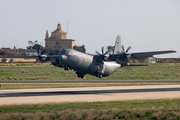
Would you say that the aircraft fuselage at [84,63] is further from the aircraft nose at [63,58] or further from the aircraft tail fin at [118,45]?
the aircraft tail fin at [118,45]

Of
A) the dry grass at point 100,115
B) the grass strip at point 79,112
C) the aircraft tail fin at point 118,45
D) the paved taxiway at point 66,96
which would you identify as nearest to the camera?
the dry grass at point 100,115

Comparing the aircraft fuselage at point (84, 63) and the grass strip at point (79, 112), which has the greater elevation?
the aircraft fuselage at point (84, 63)

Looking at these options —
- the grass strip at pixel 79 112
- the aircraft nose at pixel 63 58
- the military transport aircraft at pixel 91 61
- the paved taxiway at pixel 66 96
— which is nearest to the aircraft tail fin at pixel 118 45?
the military transport aircraft at pixel 91 61

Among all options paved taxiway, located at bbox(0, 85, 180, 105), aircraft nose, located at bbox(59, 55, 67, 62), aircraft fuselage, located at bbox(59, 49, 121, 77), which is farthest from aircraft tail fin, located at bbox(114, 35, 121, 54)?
paved taxiway, located at bbox(0, 85, 180, 105)

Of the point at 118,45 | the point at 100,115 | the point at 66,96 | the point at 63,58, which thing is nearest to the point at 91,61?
the point at 63,58

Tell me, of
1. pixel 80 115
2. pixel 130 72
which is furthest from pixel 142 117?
pixel 130 72

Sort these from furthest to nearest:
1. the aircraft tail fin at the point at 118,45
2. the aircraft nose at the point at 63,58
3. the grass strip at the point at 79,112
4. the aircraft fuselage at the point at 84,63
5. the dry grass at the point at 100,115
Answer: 1. the aircraft tail fin at the point at 118,45
2. the aircraft fuselage at the point at 84,63
3. the aircraft nose at the point at 63,58
4. the grass strip at the point at 79,112
5. the dry grass at the point at 100,115

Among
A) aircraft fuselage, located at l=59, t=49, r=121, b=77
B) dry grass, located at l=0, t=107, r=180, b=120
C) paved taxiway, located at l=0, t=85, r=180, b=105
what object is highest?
aircraft fuselage, located at l=59, t=49, r=121, b=77

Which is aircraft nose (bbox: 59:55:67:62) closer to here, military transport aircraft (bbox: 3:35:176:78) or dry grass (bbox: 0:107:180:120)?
military transport aircraft (bbox: 3:35:176:78)

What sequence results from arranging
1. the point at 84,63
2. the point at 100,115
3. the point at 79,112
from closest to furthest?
1. the point at 100,115
2. the point at 79,112
3. the point at 84,63

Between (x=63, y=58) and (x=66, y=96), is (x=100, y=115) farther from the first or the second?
(x=63, y=58)

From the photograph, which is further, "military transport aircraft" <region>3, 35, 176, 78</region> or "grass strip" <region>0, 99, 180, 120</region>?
"military transport aircraft" <region>3, 35, 176, 78</region>

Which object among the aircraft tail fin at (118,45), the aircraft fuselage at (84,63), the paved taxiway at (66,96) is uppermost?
the aircraft tail fin at (118,45)

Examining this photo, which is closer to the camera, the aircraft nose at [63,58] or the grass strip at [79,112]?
the grass strip at [79,112]
